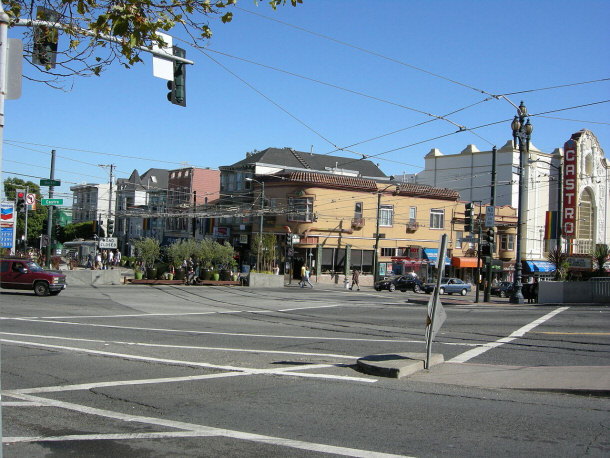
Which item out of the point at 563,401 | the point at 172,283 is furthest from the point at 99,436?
the point at 172,283

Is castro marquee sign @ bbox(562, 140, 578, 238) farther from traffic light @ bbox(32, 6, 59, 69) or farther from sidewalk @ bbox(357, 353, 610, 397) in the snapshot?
traffic light @ bbox(32, 6, 59, 69)

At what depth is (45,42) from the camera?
362 inches

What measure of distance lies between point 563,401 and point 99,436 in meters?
6.35

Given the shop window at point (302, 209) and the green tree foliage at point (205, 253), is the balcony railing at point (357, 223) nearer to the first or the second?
the shop window at point (302, 209)

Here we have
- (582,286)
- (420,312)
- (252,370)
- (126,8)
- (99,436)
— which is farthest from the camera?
(582,286)

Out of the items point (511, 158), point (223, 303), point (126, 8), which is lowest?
point (223, 303)

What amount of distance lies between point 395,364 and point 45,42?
7.92 meters

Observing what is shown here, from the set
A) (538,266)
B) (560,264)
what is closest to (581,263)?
(560,264)

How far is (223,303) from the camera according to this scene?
28.5 meters

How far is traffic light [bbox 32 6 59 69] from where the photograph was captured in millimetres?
8938

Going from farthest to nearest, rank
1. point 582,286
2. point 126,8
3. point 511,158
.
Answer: point 511,158 < point 582,286 < point 126,8

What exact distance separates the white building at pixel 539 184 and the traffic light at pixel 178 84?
2207 inches

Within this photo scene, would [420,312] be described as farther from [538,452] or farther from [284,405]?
[538,452]

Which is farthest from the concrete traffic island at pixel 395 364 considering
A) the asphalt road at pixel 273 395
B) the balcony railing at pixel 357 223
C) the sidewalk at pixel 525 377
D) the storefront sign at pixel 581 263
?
the balcony railing at pixel 357 223
